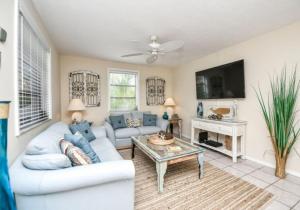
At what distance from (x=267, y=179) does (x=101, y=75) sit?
4.32 m

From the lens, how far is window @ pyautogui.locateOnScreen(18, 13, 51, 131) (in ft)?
5.23

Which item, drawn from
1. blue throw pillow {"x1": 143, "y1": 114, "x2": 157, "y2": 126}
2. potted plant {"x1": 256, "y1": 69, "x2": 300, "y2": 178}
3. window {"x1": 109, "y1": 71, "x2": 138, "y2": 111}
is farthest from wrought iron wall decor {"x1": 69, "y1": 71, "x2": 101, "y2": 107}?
potted plant {"x1": 256, "y1": 69, "x2": 300, "y2": 178}

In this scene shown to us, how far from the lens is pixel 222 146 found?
335cm

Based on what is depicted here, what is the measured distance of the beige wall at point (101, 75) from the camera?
3955 millimetres

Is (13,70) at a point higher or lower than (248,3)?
lower

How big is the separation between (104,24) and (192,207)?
9.20 ft

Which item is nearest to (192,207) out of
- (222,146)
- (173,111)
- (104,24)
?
(222,146)

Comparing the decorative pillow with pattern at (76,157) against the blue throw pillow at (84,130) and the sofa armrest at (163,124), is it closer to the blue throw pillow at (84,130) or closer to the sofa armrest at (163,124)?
the blue throw pillow at (84,130)

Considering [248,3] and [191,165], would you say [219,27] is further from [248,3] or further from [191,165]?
[191,165]

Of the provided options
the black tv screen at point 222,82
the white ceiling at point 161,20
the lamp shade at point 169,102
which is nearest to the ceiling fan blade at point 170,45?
the white ceiling at point 161,20

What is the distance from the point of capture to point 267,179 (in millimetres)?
2232

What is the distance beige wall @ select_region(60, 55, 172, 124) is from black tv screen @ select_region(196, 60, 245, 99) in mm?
1529

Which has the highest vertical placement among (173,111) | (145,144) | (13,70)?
(13,70)

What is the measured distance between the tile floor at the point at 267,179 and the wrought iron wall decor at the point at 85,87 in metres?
3.29
